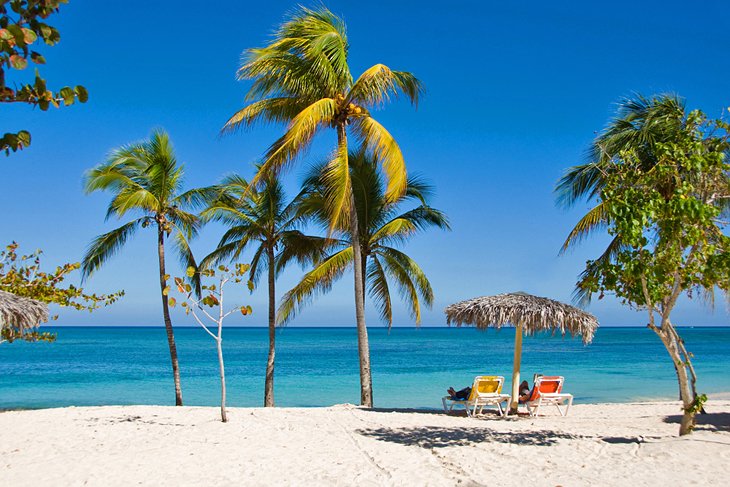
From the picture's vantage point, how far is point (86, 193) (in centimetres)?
1359

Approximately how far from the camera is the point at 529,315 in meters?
11.5

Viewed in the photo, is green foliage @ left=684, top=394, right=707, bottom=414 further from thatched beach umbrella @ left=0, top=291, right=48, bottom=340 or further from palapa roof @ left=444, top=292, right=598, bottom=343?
thatched beach umbrella @ left=0, top=291, right=48, bottom=340

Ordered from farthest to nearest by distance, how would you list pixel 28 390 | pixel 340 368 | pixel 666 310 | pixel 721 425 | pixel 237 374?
pixel 340 368 < pixel 237 374 < pixel 28 390 < pixel 721 425 < pixel 666 310

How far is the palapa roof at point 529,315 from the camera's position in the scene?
37.9ft

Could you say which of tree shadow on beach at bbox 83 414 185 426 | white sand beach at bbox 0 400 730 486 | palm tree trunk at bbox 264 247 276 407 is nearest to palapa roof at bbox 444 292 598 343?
white sand beach at bbox 0 400 730 486

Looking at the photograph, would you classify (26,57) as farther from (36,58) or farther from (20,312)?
(20,312)

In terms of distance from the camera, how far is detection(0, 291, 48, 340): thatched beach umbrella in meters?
10.9

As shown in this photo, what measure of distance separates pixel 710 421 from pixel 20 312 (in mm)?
11342

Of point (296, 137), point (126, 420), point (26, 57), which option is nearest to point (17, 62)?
point (26, 57)

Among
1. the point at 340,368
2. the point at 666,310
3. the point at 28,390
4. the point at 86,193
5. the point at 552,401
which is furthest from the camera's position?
the point at 340,368

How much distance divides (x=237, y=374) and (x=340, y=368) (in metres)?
6.66

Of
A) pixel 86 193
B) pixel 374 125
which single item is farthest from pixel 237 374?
pixel 374 125

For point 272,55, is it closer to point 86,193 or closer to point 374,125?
point 374,125

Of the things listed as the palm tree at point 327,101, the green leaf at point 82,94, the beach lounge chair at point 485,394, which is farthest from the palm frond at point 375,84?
the green leaf at point 82,94
